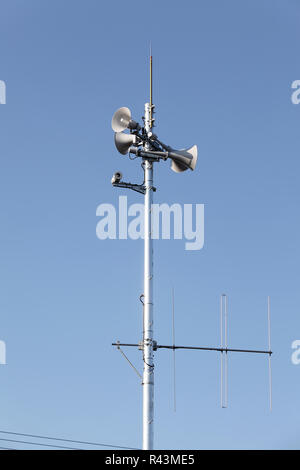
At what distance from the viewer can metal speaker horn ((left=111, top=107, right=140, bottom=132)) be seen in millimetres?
34312

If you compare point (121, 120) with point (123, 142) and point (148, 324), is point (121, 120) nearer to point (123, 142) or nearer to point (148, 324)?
point (123, 142)

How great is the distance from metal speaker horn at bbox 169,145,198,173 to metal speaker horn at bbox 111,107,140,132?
6.87 feet

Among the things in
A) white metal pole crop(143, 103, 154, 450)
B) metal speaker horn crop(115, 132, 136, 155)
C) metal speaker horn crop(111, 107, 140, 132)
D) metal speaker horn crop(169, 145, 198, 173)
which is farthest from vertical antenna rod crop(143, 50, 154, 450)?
metal speaker horn crop(169, 145, 198, 173)

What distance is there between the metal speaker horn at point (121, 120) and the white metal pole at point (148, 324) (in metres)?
1.43

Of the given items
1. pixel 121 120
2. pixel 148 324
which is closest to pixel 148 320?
pixel 148 324

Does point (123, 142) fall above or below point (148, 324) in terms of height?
above

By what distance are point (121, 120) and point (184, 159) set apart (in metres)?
2.84

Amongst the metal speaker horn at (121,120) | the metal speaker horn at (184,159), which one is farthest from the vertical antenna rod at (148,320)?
the metal speaker horn at (184,159)

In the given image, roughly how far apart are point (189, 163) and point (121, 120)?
3.12 metres

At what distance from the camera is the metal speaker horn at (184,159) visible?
35344mm

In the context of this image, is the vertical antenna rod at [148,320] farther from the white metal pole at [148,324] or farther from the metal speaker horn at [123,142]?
the metal speaker horn at [123,142]

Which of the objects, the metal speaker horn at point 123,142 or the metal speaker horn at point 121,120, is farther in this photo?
the metal speaker horn at point 123,142

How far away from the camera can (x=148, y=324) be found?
32531mm
